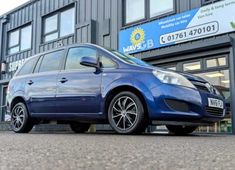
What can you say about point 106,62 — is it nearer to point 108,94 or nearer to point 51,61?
point 108,94

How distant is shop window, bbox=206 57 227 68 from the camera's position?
9.77 m

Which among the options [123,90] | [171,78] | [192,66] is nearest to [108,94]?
[123,90]

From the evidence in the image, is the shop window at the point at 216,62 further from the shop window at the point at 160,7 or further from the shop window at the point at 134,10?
the shop window at the point at 134,10

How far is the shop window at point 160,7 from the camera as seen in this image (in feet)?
37.6

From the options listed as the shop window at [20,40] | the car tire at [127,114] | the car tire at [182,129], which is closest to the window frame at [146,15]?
the car tire at [182,129]

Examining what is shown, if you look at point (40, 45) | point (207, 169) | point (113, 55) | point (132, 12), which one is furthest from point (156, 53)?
point (207, 169)

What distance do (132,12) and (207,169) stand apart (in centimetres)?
1087

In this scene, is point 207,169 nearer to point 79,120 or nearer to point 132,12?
point 79,120

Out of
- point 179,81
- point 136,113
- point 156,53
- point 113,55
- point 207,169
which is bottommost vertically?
point 207,169

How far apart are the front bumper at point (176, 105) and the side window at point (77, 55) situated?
1.57 meters

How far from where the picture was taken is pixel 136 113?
5859mm

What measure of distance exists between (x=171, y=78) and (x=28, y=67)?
3.50 m

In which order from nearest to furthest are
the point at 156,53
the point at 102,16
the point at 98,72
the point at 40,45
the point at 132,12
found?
1. the point at 98,72
2. the point at 156,53
3. the point at 132,12
4. the point at 102,16
5. the point at 40,45

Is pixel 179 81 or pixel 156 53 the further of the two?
pixel 156 53
